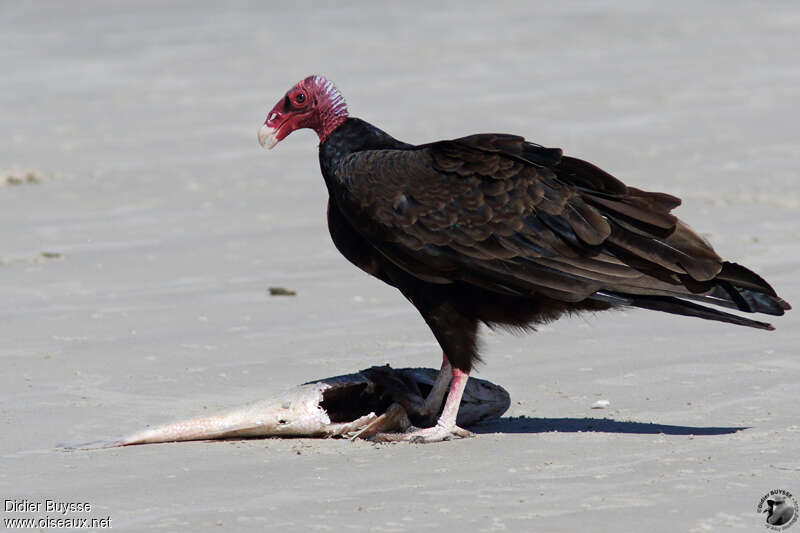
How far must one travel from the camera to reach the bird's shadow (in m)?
5.06

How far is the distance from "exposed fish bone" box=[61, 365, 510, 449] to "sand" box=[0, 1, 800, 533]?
0.08 meters

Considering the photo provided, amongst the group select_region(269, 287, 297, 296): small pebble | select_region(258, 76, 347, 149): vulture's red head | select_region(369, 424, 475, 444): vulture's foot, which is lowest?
select_region(369, 424, 475, 444): vulture's foot

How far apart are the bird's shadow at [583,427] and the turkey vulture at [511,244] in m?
0.22

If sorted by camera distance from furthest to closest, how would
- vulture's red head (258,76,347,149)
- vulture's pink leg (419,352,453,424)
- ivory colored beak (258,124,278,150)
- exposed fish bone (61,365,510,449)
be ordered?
ivory colored beak (258,124,278,150) → vulture's red head (258,76,347,149) → vulture's pink leg (419,352,453,424) → exposed fish bone (61,365,510,449)

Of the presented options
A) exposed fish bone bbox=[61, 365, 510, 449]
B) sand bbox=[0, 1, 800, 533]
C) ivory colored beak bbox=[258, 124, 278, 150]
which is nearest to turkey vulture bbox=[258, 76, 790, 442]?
exposed fish bone bbox=[61, 365, 510, 449]

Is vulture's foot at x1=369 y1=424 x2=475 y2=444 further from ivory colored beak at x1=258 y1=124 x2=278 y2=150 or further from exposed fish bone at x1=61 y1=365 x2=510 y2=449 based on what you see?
ivory colored beak at x1=258 y1=124 x2=278 y2=150

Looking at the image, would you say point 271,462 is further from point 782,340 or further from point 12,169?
point 12,169

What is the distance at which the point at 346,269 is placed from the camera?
27.3ft

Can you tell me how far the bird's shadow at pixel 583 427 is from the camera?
5062mm

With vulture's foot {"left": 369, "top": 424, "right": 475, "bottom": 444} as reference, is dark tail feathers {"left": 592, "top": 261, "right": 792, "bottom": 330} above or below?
above

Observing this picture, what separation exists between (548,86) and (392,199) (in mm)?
8788

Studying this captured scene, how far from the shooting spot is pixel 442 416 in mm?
5246

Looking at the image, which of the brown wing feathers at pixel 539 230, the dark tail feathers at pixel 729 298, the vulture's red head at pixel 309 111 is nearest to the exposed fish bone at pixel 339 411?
the brown wing feathers at pixel 539 230

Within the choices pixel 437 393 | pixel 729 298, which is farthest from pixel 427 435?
pixel 729 298
